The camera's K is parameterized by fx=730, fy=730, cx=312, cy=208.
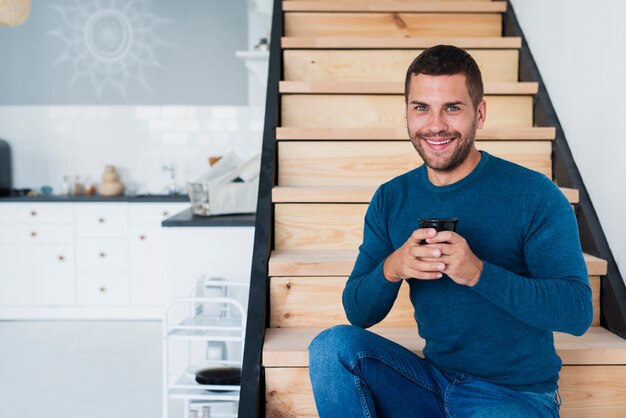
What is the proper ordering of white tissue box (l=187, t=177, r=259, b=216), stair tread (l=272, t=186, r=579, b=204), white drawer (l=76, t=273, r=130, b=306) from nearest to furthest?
stair tread (l=272, t=186, r=579, b=204)
white tissue box (l=187, t=177, r=259, b=216)
white drawer (l=76, t=273, r=130, b=306)

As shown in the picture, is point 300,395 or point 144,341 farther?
point 144,341

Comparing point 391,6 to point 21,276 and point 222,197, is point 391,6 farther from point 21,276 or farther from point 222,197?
point 21,276

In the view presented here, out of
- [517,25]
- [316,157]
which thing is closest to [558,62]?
[517,25]

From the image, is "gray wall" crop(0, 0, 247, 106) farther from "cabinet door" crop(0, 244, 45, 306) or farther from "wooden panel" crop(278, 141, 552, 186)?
"wooden panel" crop(278, 141, 552, 186)

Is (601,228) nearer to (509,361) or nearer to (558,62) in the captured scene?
(558,62)

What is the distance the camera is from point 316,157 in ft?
8.39

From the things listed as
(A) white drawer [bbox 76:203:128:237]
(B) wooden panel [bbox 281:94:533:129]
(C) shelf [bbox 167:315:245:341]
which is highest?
(B) wooden panel [bbox 281:94:533:129]

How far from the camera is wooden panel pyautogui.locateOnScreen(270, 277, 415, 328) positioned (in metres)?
2.11

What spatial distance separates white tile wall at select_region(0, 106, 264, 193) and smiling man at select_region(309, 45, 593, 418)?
4084mm

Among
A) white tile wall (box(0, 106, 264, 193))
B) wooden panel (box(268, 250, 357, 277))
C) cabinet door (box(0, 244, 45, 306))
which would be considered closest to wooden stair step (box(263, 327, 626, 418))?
wooden panel (box(268, 250, 357, 277))

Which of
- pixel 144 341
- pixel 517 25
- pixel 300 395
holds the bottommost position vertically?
pixel 144 341

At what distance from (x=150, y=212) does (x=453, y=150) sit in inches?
146

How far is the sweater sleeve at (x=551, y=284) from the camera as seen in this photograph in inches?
53.6

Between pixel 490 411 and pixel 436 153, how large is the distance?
0.52 m
